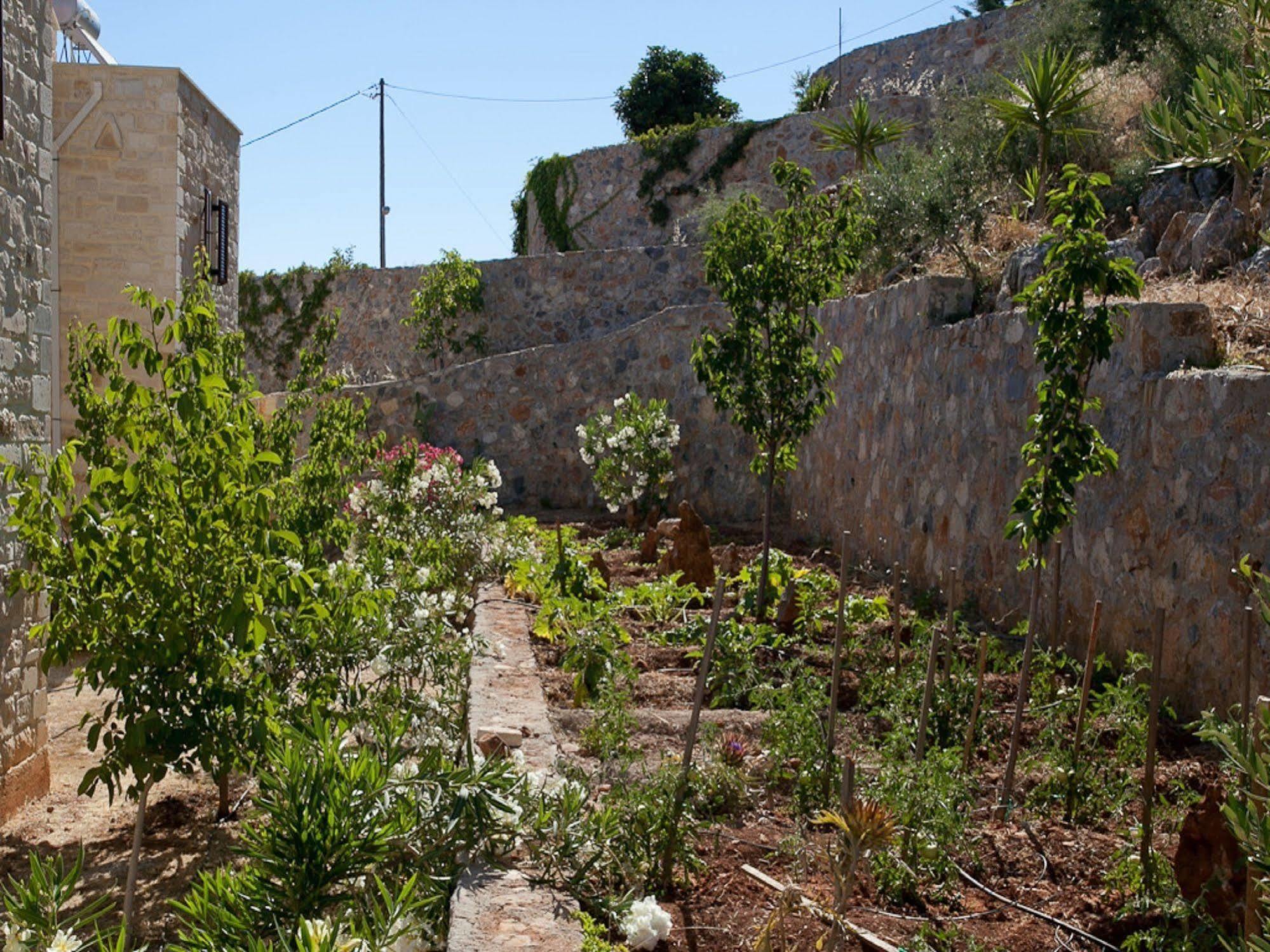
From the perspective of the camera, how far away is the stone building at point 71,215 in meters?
5.67

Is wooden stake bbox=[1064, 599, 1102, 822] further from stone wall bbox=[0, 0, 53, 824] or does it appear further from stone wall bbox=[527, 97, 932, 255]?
stone wall bbox=[527, 97, 932, 255]

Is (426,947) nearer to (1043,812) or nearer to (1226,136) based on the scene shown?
(1043,812)

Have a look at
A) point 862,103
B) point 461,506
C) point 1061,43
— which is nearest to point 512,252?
point 862,103

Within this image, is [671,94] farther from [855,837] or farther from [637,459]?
[855,837]

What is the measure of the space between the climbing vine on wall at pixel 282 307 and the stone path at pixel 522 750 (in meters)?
13.9

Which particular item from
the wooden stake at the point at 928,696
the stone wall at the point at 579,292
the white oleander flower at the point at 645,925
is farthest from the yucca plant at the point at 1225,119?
the stone wall at the point at 579,292

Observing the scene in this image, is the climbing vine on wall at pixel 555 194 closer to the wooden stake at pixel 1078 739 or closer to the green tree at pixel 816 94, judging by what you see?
the green tree at pixel 816 94

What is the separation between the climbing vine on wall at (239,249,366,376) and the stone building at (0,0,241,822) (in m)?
6.92

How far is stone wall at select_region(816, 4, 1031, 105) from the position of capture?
805 inches

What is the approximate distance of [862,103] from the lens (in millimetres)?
16078

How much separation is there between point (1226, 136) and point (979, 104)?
1088 centimetres

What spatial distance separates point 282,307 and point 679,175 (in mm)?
7573

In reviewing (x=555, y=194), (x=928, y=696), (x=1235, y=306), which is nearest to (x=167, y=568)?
(x=928, y=696)

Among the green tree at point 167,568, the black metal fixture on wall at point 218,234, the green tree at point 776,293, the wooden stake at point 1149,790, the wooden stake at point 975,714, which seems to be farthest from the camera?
the black metal fixture on wall at point 218,234
